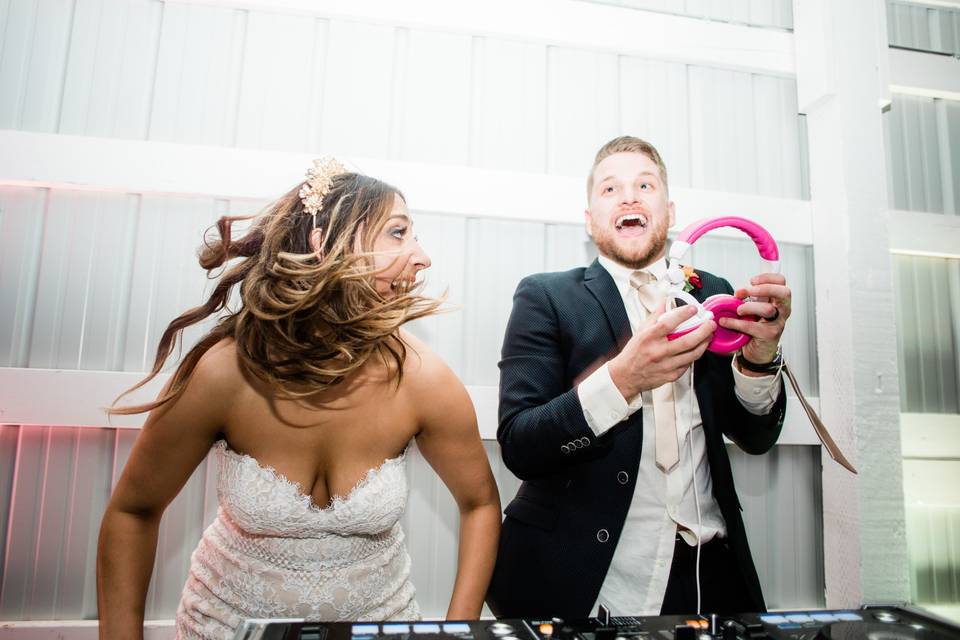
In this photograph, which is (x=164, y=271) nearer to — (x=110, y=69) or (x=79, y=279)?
(x=79, y=279)

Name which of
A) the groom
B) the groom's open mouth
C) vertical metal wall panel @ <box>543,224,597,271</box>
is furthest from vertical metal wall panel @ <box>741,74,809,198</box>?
the groom

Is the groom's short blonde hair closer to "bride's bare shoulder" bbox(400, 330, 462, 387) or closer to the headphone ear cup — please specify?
the headphone ear cup

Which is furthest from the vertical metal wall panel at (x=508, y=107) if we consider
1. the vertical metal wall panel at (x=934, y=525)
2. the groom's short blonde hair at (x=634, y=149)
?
the vertical metal wall panel at (x=934, y=525)

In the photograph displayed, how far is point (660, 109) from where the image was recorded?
215 cm

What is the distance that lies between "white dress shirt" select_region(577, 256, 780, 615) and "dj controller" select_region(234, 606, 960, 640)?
54cm

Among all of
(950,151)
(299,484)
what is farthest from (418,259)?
(950,151)

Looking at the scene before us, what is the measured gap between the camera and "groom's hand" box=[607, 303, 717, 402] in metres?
1.17

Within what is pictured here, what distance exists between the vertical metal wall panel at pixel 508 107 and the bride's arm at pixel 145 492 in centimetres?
124

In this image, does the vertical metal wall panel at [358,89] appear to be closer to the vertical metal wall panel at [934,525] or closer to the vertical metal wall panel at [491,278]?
the vertical metal wall panel at [491,278]

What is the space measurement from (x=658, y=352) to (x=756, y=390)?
0.43m

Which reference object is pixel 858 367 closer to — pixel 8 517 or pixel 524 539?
pixel 524 539

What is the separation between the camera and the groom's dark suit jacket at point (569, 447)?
52.4 inches

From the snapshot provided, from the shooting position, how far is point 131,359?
69.9 inches

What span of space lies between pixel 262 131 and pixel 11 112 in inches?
30.2
